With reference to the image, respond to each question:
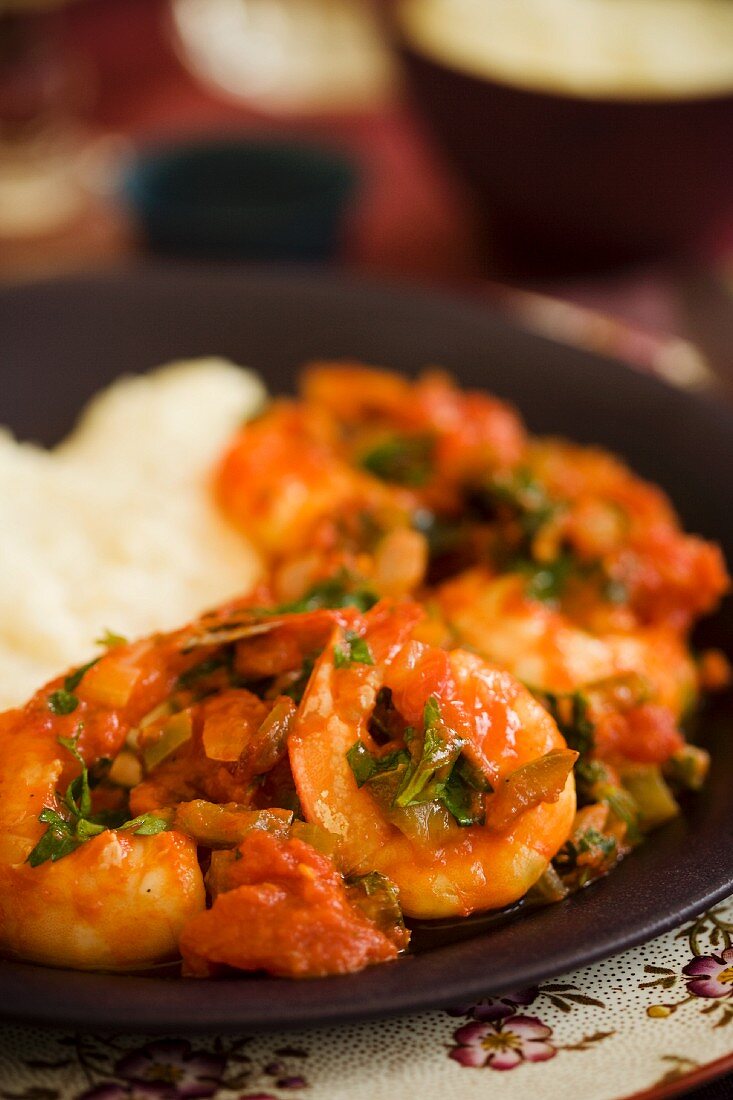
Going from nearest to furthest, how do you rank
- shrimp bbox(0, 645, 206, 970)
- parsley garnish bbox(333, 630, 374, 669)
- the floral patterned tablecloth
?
1. the floral patterned tablecloth
2. shrimp bbox(0, 645, 206, 970)
3. parsley garnish bbox(333, 630, 374, 669)

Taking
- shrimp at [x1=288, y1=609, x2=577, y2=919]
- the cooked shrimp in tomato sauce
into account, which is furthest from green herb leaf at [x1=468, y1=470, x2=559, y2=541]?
shrimp at [x1=288, y1=609, x2=577, y2=919]

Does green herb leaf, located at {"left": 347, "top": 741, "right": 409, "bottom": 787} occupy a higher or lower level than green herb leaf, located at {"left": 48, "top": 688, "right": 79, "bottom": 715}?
higher

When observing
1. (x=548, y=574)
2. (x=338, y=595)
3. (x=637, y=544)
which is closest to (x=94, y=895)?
(x=338, y=595)

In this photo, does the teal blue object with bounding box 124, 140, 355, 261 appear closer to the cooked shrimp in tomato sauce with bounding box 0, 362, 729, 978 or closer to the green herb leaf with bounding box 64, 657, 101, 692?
the cooked shrimp in tomato sauce with bounding box 0, 362, 729, 978

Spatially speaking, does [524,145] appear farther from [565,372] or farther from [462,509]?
[462,509]

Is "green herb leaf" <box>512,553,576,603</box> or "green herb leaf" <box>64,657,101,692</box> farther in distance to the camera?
"green herb leaf" <box>512,553,576,603</box>

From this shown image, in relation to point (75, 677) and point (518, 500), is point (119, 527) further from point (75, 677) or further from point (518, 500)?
point (518, 500)
